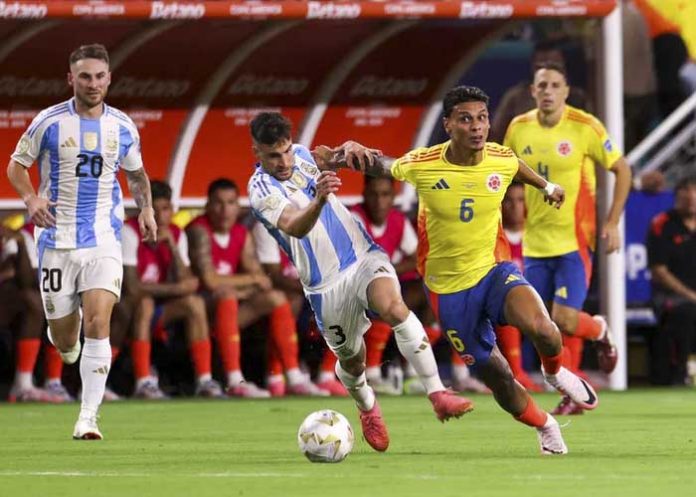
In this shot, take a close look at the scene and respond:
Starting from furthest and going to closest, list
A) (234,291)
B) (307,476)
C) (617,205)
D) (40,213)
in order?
(234,291), (617,205), (40,213), (307,476)

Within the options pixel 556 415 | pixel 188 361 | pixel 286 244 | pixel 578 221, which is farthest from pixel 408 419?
pixel 188 361

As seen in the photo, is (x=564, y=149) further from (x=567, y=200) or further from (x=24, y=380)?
(x=24, y=380)

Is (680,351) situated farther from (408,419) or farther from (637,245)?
(408,419)

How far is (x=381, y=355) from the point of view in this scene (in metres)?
16.3

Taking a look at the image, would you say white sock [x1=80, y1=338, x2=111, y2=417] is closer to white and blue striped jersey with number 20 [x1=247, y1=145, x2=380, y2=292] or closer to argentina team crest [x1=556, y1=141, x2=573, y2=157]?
white and blue striped jersey with number 20 [x1=247, y1=145, x2=380, y2=292]

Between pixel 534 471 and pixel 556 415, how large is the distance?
4.26 metres

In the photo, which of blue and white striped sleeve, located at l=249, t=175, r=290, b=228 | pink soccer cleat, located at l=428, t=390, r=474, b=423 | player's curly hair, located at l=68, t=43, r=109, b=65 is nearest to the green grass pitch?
pink soccer cleat, located at l=428, t=390, r=474, b=423

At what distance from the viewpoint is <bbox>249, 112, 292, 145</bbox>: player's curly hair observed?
30.9 ft

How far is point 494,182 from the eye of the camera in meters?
9.74

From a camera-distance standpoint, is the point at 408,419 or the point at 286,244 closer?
the point at 286,244

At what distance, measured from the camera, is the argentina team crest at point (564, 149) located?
511 inches

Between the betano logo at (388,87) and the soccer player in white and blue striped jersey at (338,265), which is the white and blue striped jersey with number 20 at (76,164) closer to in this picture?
the soccer player in white and blue striped jersey at (338,265)

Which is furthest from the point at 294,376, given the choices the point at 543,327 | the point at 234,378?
the point at 543,327

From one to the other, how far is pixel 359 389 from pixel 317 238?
2.70 feet
